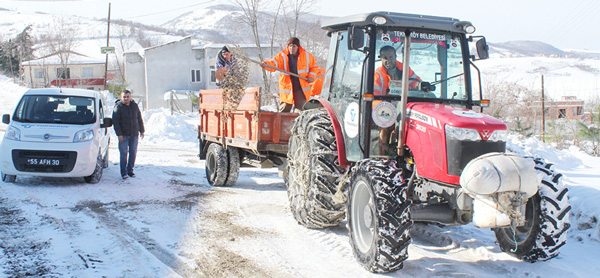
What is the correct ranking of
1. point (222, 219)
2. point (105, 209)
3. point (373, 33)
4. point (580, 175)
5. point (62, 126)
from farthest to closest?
point (580, 175) → point (62, 126) → point (105, 209) → point (222, 219) → point (373, 33)

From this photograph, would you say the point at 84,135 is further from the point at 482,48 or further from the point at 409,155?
the point at 482,48

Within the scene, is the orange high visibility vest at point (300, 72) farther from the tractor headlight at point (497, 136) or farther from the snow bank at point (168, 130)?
the snow bank at point (168, 130)

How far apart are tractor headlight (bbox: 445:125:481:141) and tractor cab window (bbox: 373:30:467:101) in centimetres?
89

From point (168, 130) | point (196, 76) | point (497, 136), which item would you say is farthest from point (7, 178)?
point (196, 76)

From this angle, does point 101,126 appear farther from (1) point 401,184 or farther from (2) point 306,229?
(1) point 401,184

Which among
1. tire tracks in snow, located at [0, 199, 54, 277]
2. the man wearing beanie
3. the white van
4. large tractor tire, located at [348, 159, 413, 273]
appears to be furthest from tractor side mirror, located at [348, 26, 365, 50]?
the white van

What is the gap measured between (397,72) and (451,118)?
96 centimetres

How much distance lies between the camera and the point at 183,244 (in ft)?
17.8

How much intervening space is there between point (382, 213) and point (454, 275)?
903 millimetres

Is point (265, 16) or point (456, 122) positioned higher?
point (265, 16)

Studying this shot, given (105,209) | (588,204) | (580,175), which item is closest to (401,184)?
(588,204)

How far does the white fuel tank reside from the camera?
3.92 metres

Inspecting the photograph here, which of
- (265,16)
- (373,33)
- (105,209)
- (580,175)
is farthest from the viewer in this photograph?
(265,16)

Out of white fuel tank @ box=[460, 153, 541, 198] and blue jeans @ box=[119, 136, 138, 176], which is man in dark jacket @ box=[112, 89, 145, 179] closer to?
blue jeans @ box=[119, 136, 138, 176]
